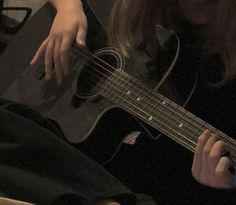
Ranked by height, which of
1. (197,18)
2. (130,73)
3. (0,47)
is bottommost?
(0,47)

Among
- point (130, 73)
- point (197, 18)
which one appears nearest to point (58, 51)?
point (130, 73)

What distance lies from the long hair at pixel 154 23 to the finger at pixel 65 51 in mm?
91

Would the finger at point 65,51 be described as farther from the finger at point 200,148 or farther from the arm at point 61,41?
the finger at point 200,148

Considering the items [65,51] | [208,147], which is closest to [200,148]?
[208,147]

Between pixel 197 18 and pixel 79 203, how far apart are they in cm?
45

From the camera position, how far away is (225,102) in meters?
1.09

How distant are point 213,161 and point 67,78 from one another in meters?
0.39

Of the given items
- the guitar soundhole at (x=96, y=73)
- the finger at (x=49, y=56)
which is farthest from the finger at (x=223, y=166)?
the finger at (x=49, y=56)

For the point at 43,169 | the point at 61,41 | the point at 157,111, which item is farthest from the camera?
the point at 61,41

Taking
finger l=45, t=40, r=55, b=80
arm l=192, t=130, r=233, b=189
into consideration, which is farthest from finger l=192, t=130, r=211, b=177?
finger l=45, t=40, r=55, b=80

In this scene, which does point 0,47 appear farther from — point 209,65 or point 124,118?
point 209,65

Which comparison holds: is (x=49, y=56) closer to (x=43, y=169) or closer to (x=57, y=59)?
(x=57, y=59)

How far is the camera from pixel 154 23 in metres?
1.12

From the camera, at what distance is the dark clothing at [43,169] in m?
0.86
